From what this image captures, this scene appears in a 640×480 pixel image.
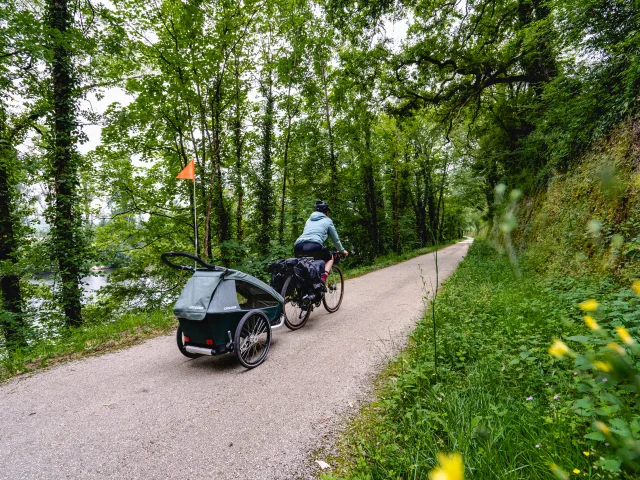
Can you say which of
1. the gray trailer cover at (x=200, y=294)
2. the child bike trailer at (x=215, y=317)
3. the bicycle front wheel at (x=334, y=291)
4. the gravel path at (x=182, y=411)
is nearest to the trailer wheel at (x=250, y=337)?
the child bike trailer at (x=215, y=317)

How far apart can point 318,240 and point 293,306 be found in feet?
4.12

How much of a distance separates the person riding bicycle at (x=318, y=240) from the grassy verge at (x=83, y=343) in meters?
2.62

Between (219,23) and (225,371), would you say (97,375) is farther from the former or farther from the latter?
(219,23)

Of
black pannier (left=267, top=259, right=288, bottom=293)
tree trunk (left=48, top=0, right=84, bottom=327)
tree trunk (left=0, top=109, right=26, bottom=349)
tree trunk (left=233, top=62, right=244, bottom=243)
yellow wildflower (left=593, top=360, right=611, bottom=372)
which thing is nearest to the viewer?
yellow wildflower (left=593, top=360, right=611, bottom=372)

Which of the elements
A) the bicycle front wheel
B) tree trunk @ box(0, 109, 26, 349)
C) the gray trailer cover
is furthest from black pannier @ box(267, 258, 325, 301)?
tree trunk @ box(0, 109, 26, 349)

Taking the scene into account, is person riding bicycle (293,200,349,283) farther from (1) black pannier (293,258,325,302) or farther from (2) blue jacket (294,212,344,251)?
(1) black pannier (293,258,325,302)

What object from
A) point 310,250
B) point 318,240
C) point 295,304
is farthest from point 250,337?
point 318,240

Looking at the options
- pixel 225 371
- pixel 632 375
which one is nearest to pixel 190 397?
pixel 225 371

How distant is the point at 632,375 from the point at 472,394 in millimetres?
2252

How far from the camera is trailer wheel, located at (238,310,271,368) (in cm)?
336

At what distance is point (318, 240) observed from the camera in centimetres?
532

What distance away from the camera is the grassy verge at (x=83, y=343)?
12.2ft

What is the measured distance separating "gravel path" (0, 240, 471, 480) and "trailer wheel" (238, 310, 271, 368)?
130 mm

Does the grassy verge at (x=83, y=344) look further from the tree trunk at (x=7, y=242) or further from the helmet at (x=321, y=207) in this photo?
the tree trunk at (x=7, y=242)
